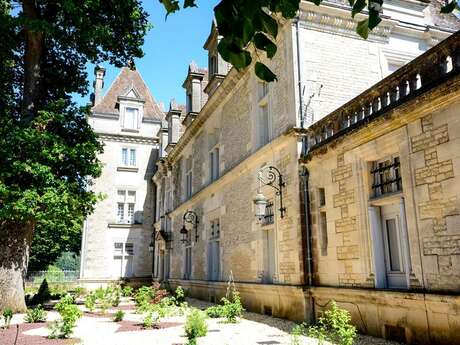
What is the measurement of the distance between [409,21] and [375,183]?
6583 millimetres

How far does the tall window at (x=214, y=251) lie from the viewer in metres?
13.6

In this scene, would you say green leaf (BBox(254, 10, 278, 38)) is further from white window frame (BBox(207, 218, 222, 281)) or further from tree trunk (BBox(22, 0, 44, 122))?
white window frame (BBox(207, 218, 222, 281))

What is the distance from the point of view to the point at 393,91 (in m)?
6.45

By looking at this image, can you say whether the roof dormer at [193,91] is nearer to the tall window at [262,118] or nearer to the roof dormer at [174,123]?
the roof dormer at [174,123]

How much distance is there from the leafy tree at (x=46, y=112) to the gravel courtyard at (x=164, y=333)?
2.43 metres

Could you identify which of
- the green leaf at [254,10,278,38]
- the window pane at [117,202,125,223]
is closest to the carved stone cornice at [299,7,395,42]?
the green leaf at [254,10,278,38]

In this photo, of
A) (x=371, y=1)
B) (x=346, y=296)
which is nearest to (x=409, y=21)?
(x=346, y=296)

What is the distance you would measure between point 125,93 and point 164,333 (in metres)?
20.1

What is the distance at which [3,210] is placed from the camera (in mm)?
9688

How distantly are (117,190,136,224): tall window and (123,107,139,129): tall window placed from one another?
13.2ft

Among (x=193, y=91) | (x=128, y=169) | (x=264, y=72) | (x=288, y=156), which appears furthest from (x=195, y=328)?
(x=128, y=169)

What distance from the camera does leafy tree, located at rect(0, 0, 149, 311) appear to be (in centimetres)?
1001

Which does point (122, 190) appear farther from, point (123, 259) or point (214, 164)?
point (214, 164)

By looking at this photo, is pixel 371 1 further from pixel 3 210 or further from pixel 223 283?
pixel 223 283
